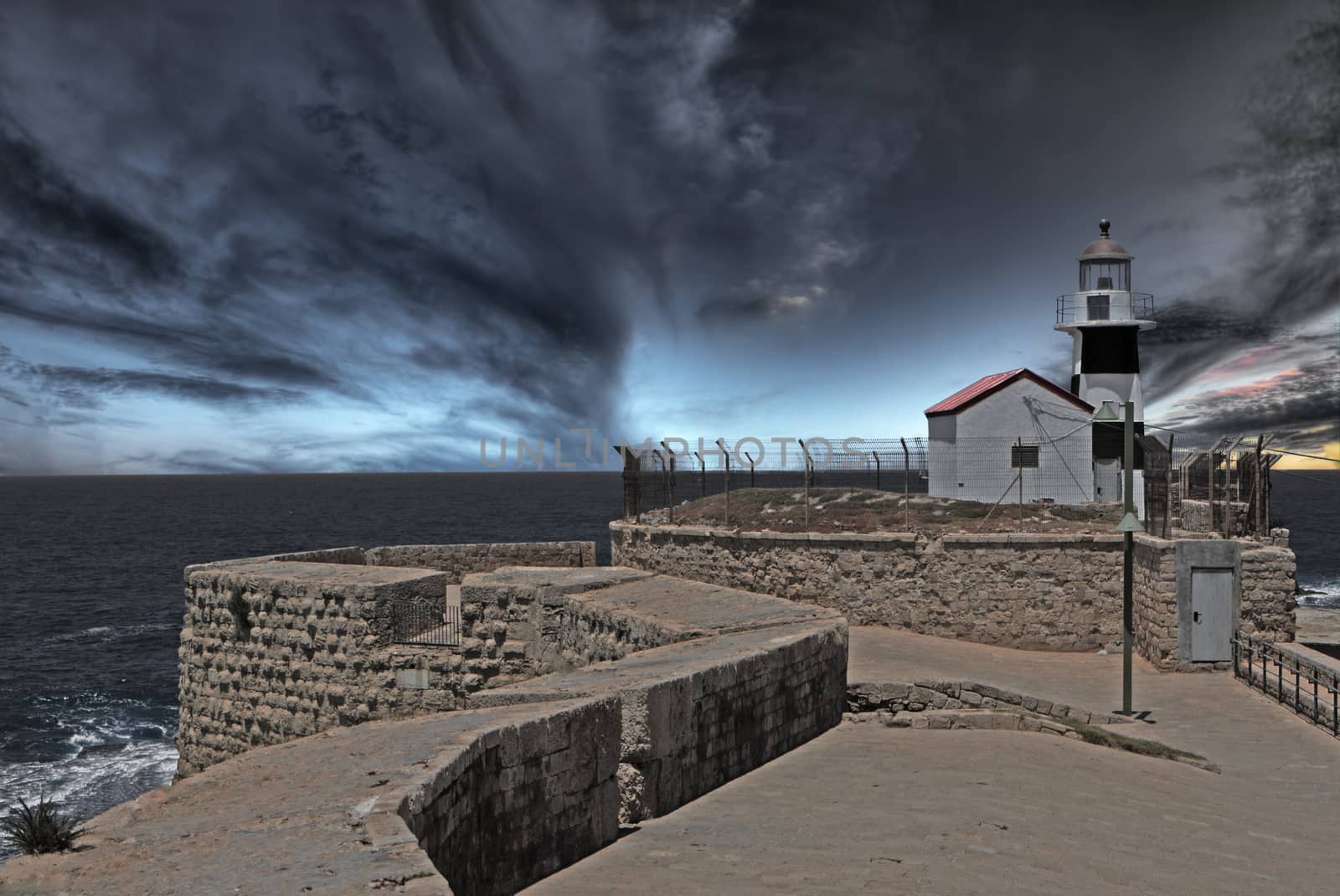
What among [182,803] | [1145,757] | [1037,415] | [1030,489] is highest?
[1037,415]

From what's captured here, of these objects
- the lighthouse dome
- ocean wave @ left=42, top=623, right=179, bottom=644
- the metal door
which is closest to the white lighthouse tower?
the lighthouse dome

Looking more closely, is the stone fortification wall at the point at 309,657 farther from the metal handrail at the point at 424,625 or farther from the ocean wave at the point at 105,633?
the ocean wave at the point at 105,633

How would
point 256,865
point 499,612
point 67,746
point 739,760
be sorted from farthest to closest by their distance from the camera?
point 67,746, point 499,612, point 739,760, point 256,865

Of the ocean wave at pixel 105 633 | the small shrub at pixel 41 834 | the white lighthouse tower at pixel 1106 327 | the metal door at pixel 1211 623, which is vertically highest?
the white lighthouse tower at pixel 1106 327

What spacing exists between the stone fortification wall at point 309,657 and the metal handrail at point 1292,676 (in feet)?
39.5

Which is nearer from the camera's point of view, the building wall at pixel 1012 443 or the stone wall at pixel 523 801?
the stone wall at pixel 523 801

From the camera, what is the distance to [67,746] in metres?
24.0

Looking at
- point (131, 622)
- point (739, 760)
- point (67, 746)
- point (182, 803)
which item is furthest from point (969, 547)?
point (131, 622)

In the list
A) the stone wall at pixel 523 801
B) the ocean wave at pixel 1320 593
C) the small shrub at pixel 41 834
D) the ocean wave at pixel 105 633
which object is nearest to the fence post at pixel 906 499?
the stone wall at pixel 523 801

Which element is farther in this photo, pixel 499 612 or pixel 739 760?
pixel 499 612

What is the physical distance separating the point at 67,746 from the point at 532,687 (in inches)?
772

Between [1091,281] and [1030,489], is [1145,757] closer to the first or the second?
[1030,489]

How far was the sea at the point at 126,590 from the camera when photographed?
76.7ft

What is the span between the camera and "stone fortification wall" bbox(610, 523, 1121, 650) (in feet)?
70.3
